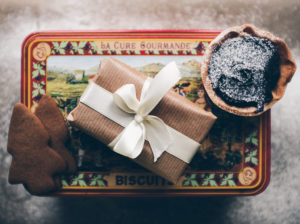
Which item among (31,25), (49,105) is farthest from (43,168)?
(31,25)

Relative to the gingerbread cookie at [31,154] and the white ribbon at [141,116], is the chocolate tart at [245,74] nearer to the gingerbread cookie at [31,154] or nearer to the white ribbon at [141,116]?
the white ribbon at [141,116]

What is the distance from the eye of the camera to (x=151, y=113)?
0.72 meters

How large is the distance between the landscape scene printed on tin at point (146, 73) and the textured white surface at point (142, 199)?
0.27 metres

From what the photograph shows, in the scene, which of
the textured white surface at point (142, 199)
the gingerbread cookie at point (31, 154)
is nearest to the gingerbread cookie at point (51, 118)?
the gingerbread cookie at point (31, 154)

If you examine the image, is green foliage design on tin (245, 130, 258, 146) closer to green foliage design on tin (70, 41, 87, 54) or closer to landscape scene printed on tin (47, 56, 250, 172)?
landscape scene printed on tin (47, 56, 250, 172)

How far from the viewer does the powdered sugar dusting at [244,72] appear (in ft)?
2.26

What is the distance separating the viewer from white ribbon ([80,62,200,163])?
0.68 m

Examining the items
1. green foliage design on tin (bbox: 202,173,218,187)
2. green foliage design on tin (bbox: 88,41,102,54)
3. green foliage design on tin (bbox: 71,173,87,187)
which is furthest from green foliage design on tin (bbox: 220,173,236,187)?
green foliage design on tin (bbox: 88,41,102,54)

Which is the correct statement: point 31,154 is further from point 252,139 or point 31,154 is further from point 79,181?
point 252,139

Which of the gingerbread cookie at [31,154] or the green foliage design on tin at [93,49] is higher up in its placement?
the green foliage design on tin at [93,49]

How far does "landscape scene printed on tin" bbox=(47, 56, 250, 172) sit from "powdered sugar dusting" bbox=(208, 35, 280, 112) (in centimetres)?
13

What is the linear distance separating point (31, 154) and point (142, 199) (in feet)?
1.54

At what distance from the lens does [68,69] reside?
829mm

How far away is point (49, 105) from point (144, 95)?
0.93 ft
